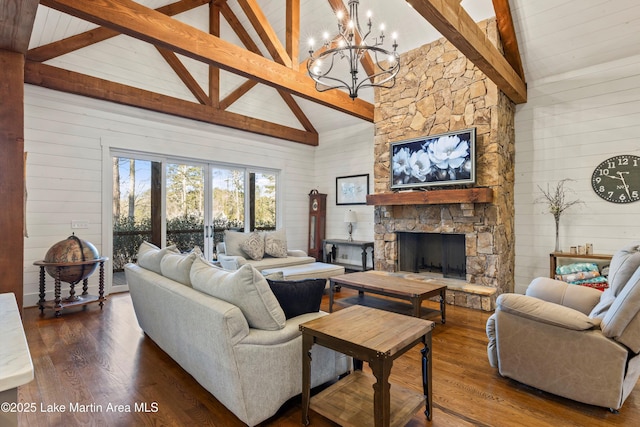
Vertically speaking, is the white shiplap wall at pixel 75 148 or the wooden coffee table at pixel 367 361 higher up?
the white shiplap wall at pixel 75 148

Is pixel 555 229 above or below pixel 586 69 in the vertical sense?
below

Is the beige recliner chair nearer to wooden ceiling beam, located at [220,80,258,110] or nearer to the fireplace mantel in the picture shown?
the fireplace mantel

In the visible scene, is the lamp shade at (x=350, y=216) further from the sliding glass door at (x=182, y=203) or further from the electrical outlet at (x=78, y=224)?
the electrical outlet at (x=78, y=224)

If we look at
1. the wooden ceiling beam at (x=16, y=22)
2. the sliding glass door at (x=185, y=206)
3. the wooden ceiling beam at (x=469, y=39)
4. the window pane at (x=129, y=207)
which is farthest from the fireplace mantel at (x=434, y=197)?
the wooden ceiling beam at (x=16, y=22)

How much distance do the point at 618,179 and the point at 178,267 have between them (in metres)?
5.19

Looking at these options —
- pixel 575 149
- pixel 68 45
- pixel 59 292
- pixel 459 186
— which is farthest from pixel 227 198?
pixel 575 149

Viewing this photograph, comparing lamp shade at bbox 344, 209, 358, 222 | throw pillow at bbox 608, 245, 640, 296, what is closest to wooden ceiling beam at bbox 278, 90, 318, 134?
lamp shade at bbox 344, 209, 358, 222

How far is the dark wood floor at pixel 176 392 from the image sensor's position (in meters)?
2.07

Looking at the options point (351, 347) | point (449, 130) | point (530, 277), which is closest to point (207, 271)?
point (351, 347)

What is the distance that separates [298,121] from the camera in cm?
776

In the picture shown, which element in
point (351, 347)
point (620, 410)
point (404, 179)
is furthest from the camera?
point (404, 179)

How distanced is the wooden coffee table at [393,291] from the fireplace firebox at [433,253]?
45.0 inches

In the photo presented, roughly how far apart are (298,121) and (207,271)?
5.94 m

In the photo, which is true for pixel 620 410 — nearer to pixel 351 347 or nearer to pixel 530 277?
pixel 351 347
